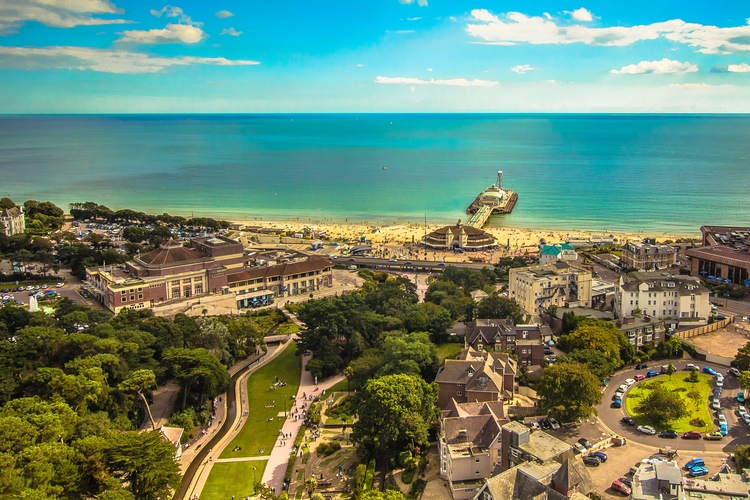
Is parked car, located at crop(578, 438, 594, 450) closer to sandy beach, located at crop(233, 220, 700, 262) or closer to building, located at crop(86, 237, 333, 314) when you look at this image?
building, located at crop(86, 237, 333, 314)

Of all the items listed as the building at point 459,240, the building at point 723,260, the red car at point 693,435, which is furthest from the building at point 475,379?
the building at point 459,240

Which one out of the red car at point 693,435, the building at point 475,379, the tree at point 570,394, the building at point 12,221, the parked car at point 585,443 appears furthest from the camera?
the building at point 12,221

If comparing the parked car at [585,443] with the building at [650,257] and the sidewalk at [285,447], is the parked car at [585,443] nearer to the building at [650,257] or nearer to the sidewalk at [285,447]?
the sidewalk at [285,447]

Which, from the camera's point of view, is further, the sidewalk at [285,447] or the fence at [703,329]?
the fence at [703,329]

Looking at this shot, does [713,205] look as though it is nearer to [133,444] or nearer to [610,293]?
[610,293]

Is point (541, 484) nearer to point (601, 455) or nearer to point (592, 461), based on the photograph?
point (592, 461)

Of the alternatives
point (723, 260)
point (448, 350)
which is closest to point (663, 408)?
point (448, 350)

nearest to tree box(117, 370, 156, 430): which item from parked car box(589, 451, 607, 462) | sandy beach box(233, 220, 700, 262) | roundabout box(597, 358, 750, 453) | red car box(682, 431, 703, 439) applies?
parked car box(589, 451, 607, 462)
